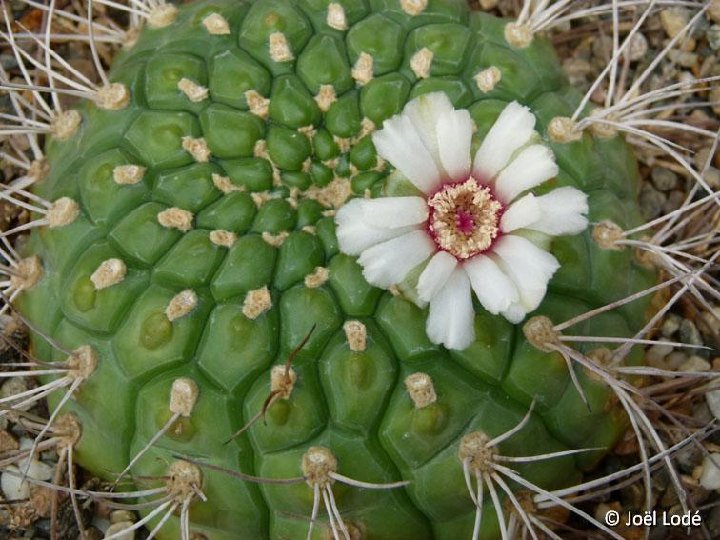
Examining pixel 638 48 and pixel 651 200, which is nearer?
pixel 651 200

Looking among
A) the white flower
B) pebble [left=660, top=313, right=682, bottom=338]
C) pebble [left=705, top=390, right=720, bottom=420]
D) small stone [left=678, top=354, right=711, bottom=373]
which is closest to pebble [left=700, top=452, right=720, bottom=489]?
pebble [left=705, top=390, right=720, bottom=420]

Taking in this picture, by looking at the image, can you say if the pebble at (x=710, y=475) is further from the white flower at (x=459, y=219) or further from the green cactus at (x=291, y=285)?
the white flower at (x=459, y=219)

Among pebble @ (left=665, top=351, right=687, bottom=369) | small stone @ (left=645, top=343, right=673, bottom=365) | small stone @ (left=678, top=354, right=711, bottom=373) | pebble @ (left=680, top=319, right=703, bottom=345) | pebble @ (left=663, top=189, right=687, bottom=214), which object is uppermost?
pebble @ (left=663, top=189, right=687, bottom=214)

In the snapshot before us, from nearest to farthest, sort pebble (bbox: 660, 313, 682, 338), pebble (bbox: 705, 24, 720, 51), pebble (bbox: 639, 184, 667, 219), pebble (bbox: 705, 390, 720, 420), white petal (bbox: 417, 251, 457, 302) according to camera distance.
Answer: white petal (bbox: 417, 251, 457, 302), pebble (bbox: 705, 390, 720, 420), pebble (bbox: 660, 313, 682, 338), pebble (bbox: 639, 184, 667, 219), pebble (bbox: 705, 24, 720, 51)

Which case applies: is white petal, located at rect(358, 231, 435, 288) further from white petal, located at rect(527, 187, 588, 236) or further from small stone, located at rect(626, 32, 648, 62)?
small stone, located at rect(626, 32, 648, 62)

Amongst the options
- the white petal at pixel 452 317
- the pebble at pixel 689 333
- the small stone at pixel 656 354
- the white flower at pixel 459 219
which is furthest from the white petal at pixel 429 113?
the pebble at pixel 689 333

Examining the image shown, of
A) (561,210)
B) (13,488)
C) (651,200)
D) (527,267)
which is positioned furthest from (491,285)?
(13,488)

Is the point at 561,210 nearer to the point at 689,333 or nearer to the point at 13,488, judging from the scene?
the point at 689,333
